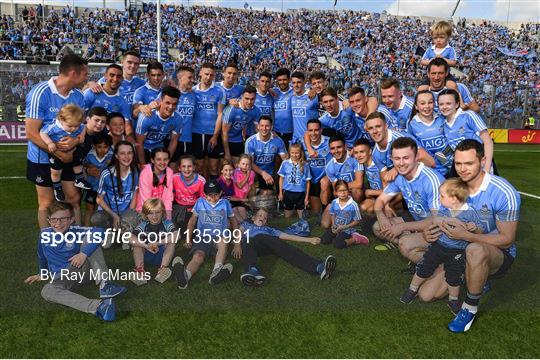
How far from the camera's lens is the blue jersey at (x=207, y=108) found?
306 inches

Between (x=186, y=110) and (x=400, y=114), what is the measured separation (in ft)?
11.7

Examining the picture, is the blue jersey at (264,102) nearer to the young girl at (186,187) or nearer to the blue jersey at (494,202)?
the young girl at (186,187)

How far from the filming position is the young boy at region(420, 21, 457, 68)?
23.3 ft

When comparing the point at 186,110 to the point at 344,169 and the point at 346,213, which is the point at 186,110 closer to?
the point at 344,169

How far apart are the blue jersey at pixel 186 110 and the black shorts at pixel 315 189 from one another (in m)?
2.40

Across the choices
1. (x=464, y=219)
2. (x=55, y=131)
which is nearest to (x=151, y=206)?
(x=55, y=131)

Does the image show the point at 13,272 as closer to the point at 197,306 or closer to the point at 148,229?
the point at 148,229

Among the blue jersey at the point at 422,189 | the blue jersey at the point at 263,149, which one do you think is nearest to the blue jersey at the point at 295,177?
the blue jersey at the point at 263,149

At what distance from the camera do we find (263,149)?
7.66 meters

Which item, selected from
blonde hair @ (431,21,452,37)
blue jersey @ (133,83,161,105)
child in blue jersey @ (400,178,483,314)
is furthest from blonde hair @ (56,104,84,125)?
blonde hair @ (431,21,452,37)

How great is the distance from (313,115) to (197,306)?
16.6 feet

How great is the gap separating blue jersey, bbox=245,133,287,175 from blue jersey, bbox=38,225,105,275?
12.8ft

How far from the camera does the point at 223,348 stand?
11.0 feet

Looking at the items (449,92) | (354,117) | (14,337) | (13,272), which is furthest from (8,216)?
(449,92)
